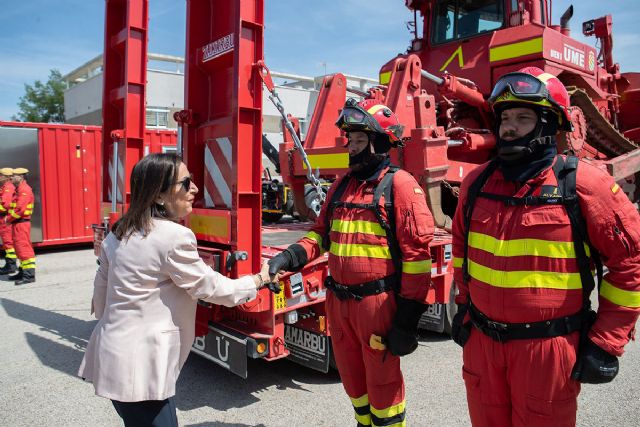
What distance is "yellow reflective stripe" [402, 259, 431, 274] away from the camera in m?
2.54

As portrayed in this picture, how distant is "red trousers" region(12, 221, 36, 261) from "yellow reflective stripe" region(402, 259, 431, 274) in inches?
297

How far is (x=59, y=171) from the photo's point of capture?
1118cm

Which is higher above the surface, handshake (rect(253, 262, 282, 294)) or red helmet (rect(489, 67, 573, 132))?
red helmet (rect(489, 67, 573, 132))

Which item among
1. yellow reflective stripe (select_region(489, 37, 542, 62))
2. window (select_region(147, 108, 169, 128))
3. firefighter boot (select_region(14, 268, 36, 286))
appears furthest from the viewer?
window (select_region(147, 108, 169, 128))

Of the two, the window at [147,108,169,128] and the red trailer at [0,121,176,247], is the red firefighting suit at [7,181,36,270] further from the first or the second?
the window at [147,108,169,128]

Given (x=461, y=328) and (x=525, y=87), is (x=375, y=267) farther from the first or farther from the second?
(x=525, y=87)

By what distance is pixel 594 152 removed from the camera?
740 cm

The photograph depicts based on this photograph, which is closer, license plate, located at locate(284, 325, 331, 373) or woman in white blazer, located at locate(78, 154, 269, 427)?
woman in white blazer, located at locate(78, 154, 269, 427)

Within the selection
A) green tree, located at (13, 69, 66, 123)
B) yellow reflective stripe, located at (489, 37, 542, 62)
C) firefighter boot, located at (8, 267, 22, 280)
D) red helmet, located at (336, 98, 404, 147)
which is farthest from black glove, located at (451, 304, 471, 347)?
green tree, located at (13, 69, 66, 123)

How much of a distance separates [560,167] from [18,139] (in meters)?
11.5

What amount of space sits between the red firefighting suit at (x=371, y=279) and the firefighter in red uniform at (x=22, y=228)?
714cm

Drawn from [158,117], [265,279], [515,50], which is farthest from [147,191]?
[158,117]

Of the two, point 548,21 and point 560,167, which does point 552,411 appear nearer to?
point 560,167

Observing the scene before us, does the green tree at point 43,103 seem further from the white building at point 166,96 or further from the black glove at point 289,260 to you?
the black glove at point 289,260
